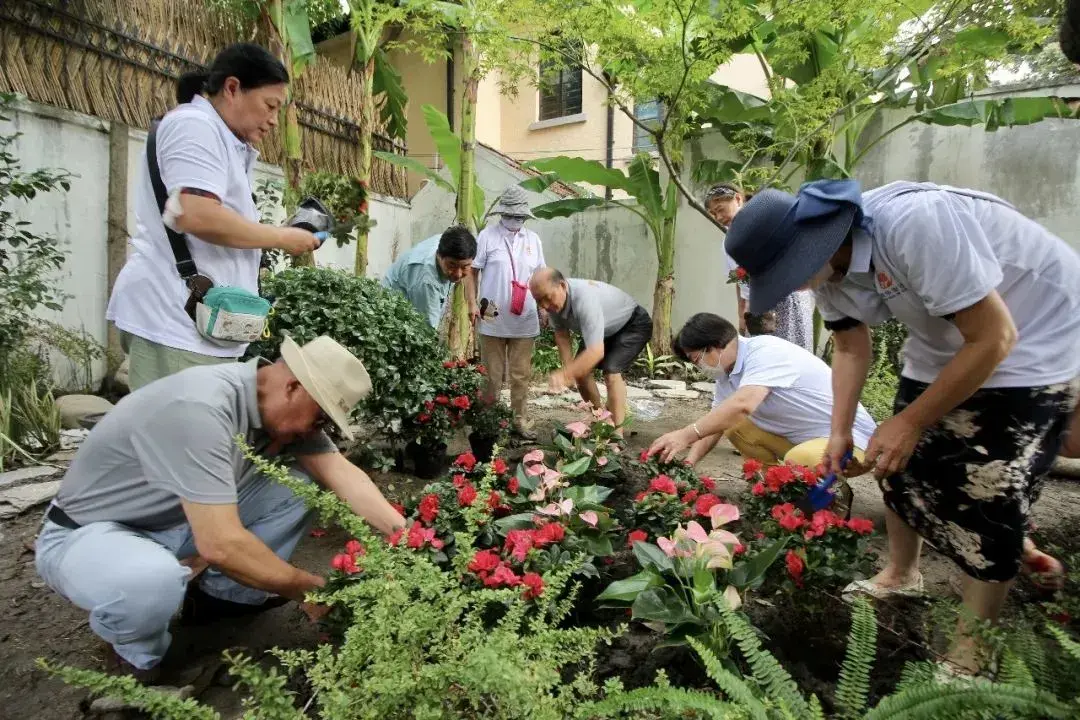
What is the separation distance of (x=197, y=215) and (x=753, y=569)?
80.5 inches

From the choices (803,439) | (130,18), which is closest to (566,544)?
(803,439)

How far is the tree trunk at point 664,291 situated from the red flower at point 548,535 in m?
6.28

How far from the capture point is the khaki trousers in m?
5.09

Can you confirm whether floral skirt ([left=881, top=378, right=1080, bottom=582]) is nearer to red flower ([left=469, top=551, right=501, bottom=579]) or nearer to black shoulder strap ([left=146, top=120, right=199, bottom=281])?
red flower ([left=469, top=551, right=501, bottom=579])

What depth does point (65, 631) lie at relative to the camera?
2373mm

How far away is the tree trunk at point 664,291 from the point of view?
7.99 meters

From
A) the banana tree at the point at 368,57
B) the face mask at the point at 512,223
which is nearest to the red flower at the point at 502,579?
the face mask at the point at 512,223

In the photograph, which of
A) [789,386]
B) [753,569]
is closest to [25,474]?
[753,569]

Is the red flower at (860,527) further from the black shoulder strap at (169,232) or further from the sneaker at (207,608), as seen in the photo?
the black shoulder strap at (169,232)

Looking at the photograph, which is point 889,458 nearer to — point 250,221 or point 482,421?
point 250,221

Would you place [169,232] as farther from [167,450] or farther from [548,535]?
[548,535]

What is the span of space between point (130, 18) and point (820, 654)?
7121mm

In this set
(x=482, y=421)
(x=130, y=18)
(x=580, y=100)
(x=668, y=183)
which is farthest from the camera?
(x=580, y=100)

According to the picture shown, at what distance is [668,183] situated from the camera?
828cm
